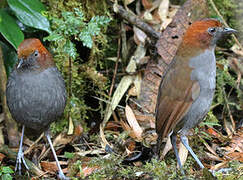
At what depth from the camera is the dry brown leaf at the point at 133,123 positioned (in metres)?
4.74

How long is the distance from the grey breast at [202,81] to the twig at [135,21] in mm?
1532

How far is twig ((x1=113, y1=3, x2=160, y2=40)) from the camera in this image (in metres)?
5.43

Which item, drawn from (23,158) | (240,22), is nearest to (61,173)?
(23,158)

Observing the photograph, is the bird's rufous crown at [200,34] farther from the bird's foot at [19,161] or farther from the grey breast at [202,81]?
the bird's foot at [19,161]

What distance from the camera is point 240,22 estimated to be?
507cm

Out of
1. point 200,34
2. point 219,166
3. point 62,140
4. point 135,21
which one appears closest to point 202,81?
point 200,34

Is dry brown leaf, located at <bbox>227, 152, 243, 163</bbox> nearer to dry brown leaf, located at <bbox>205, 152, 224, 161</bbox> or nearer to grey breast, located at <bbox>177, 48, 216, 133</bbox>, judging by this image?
dry brown leaf, located at <bbox>205, 152, 224, 161</bbox>

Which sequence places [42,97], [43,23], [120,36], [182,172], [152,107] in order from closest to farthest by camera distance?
[182,172], [42,97], [43,23], [152,107], [120,36]

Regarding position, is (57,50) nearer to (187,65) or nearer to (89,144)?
(89,144)

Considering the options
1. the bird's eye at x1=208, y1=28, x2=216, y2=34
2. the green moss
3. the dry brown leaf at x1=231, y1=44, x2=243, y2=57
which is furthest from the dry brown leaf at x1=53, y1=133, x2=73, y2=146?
the dry brown leaf at x1=231, y1=44, x2=243, y2=57

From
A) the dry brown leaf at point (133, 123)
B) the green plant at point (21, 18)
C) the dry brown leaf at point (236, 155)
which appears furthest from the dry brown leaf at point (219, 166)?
the green plant at point (21, 18)

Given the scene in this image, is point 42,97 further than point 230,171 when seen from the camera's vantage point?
Yes

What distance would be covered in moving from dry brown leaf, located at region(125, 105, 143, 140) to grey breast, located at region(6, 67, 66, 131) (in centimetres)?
90

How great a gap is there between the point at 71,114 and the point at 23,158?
951 mm
